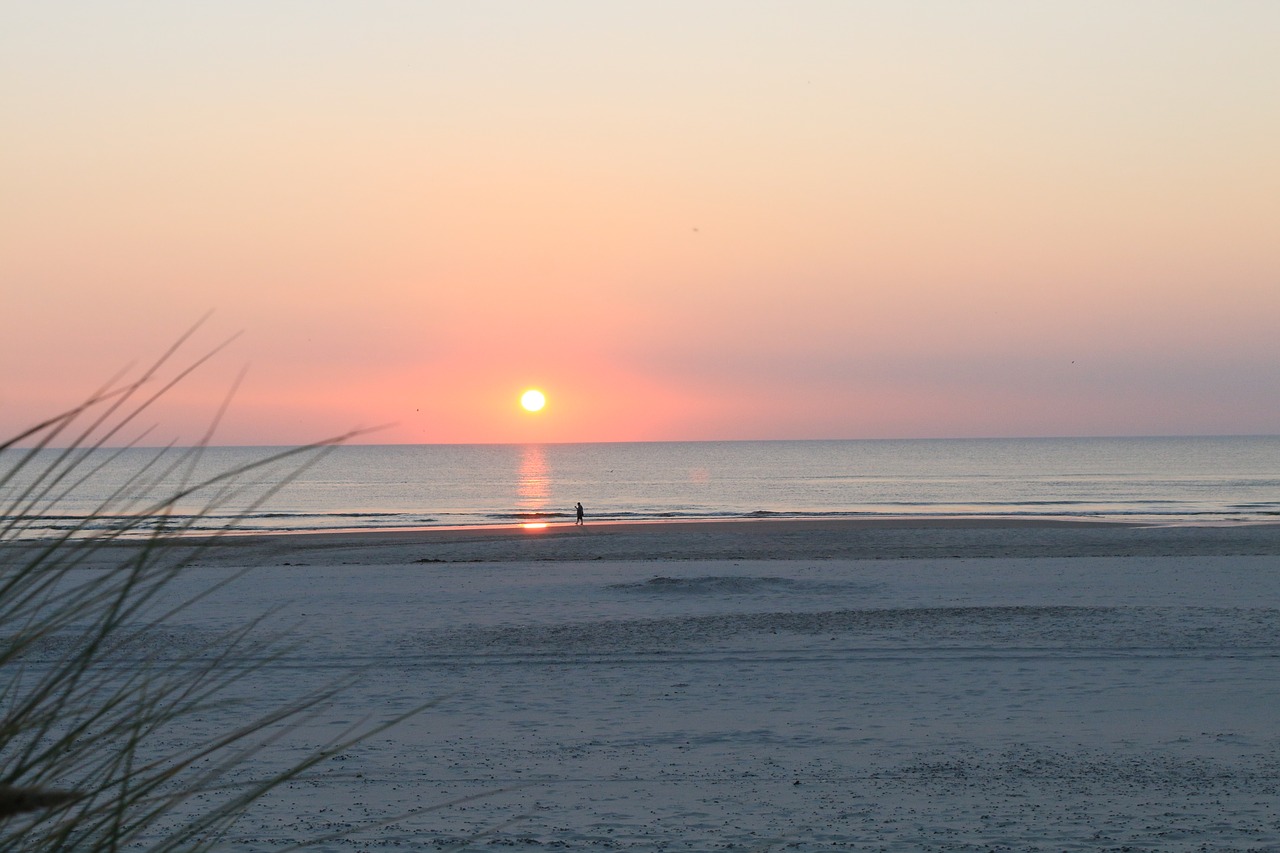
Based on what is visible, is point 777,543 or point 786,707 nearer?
point 786,707

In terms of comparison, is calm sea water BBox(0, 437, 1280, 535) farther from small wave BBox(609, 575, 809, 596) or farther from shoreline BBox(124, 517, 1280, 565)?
small wave BBox(609, 575, 809, 596)

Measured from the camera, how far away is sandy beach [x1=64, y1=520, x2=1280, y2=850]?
7.23 meters

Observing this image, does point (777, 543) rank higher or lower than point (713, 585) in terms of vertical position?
lower

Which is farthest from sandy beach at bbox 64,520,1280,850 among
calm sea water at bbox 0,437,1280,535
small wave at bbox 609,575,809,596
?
calm sea water at bbox 0,437,1280,535

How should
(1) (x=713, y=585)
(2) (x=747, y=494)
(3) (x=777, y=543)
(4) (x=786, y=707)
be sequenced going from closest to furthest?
(4) (x=786, y=707)
(1) (x=713, y=585)
(3) (x=777, y=543)
(2) (x=747, y=494)

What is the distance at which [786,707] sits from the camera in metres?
10.5

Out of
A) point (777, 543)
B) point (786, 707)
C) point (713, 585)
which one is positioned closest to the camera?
point (786, 707)

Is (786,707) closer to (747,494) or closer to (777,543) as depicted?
(777,543)

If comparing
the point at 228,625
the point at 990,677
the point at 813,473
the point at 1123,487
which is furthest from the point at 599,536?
the point at 813,473

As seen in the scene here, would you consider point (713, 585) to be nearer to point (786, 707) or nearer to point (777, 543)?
point (786, 707)

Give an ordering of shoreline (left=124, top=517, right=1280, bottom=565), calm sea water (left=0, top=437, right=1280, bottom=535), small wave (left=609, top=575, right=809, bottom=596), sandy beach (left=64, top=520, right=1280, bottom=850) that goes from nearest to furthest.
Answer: sandy beach (left=64, top=520, right=1280, bottom=850) < small wave (left=609, top=575, right=809, bottom=596) < shoreline (left=124, top=517, right=1280, bottom=565) < calm sea water (left=0, top=437, right=1280, bottom=535)

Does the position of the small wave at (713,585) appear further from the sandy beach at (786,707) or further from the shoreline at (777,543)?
the shoreline at (777,543)

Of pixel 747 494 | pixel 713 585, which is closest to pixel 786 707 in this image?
pixel 713 585

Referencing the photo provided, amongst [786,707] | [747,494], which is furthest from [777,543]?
[747,494]
